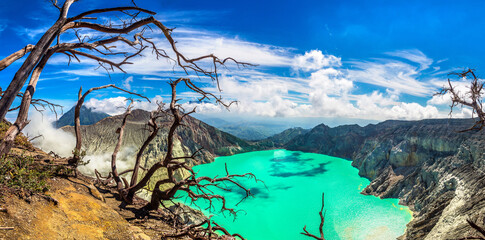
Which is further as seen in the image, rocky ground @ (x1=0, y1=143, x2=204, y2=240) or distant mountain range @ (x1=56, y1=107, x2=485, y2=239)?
distant mountain range @ (x1=56, y1=107, x2=485, y2=239)

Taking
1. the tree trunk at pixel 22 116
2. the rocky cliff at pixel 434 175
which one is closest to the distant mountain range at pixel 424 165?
the rocky cliff at pixel 434 175

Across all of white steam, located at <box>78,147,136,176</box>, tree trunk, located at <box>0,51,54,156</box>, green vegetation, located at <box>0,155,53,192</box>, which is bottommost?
white steam, located at <box>78,147,136,176</box>

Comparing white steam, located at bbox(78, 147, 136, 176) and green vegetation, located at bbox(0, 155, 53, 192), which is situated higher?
green vegetation, located at bbox(0, 155, 53, 192)

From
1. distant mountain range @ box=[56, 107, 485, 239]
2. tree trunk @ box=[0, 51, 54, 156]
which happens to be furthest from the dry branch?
distant mountain range @ box=[56, 107, 485, 239]

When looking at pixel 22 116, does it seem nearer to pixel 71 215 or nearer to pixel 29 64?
pixel 29 64

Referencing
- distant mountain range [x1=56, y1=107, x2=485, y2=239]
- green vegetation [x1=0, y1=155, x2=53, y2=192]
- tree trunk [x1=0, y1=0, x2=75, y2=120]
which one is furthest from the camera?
distant mountain range [x1=56, y1=107, x2=485, y2=239]

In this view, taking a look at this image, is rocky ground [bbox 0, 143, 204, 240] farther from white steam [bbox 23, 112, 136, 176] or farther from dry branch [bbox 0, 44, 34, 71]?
white steam [bbox 23, 112, 136, 176]

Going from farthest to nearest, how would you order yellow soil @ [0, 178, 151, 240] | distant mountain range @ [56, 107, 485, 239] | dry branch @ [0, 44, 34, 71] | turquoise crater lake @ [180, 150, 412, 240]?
1. turquoise crater lake @ [180, 150, 412, 240]
2. distant mountain range @ [56, 107, 485, 239]
3. yellow soil @ [0, 178, 151, 240]
4. dry branch @ [0, 44, 34, 71]
